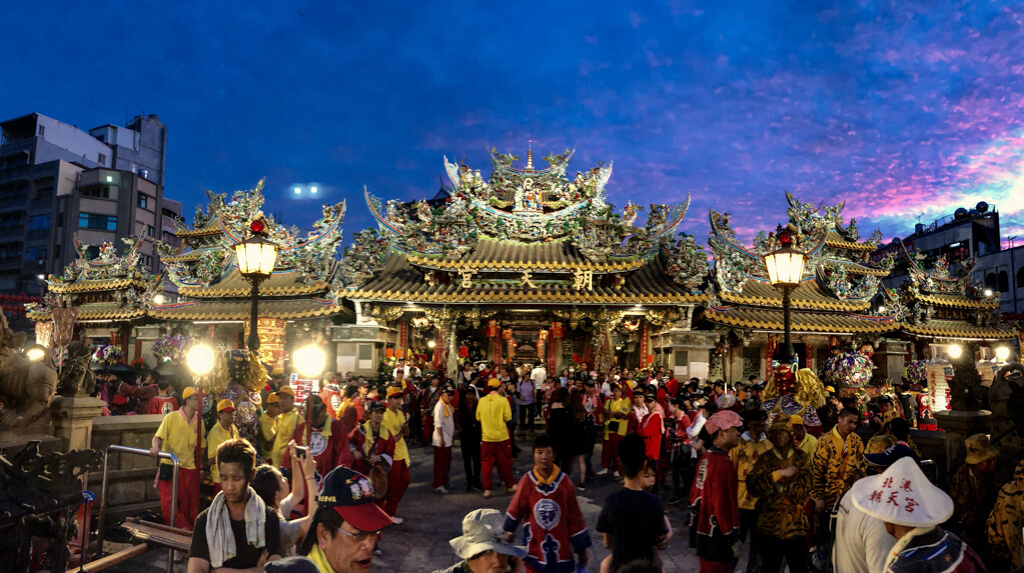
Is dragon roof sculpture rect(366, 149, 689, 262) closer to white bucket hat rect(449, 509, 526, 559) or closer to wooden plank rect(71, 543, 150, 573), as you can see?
wooden plank rect(71, 543, 150, 573)

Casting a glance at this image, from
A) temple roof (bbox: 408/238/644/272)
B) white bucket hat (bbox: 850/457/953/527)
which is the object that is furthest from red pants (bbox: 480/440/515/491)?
temple roof (bbox: 408/238/644/272)

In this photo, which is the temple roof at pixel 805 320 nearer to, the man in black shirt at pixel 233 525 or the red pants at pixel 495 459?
the red pants at pixel 495 459

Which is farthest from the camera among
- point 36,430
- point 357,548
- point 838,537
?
point 36,430

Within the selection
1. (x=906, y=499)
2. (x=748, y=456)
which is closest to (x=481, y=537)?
(x=906, y=499)

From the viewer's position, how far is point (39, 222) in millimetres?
44219

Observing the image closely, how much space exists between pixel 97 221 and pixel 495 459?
4571 centimetres

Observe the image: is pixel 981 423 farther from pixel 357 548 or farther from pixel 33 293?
pixel 33 293

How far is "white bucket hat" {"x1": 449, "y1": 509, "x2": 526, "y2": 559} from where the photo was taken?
9.71ft

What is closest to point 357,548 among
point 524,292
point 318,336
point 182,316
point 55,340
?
point 55,340

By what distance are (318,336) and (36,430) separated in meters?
11.9

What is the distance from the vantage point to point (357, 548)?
103 inches

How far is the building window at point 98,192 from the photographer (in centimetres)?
4419

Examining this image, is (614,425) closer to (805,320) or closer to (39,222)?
(805,320)

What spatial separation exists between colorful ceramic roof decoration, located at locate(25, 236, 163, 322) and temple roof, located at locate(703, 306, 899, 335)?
22.2m
